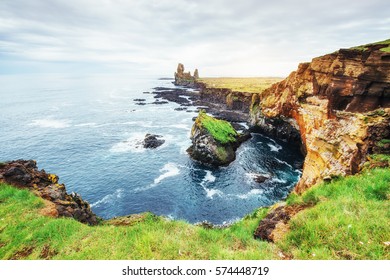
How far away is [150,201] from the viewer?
3056cm

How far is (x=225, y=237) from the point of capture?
7.63m

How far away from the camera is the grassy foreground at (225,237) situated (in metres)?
5.93

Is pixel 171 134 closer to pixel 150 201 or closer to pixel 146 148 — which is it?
pixel 146 148

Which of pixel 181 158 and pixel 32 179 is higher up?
pixel 32 179

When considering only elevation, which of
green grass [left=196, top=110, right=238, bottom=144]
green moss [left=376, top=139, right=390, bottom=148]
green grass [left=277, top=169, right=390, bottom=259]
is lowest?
green grass [left=196, top=110, right=238, bottom=144]

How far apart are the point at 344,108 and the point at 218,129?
28.0 metres

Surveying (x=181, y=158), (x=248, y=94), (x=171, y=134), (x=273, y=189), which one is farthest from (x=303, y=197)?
(x=248, y=94)

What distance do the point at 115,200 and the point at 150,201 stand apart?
507 cm

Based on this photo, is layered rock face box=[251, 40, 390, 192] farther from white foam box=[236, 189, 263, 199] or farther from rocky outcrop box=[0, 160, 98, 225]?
rocky outcrop box=[0, 160, 98, 225]

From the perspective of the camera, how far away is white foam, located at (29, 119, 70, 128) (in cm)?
6756

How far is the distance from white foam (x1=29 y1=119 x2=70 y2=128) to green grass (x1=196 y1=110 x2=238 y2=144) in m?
47.1

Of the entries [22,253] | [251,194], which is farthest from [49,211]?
[251,194]

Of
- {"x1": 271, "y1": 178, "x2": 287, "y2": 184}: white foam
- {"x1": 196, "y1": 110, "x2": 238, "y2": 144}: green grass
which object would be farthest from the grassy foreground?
{"x1": 196, "y1": 110, "x2": 238, "y2": 144}: green grass

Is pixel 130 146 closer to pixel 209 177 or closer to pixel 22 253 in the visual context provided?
pixel 209 177
